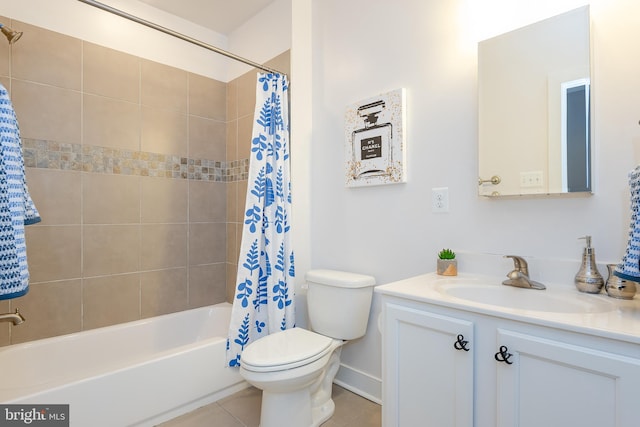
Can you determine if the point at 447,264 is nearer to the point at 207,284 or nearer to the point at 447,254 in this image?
the point at 447,254

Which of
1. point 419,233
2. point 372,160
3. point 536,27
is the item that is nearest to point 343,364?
point 419,233

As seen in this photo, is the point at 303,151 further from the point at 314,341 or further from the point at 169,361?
the point at 169,361

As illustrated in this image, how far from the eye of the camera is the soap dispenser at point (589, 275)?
1151 mm

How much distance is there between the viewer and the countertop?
0.85 metres

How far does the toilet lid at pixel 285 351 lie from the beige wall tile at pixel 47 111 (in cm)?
184

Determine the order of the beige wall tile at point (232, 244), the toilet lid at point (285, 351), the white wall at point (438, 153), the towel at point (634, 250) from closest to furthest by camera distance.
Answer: the towel at point (634, 250) < the white wall at point (438, 153) < the toilet lid at point (285, 351) < the beige wall tile at point (232, 244)

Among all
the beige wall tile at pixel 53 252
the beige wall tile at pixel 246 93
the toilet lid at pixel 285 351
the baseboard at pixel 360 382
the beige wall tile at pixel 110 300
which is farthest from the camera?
the beige wall tile at pixel 246 93

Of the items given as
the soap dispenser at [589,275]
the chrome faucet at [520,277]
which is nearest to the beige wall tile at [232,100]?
the chrome faucet at [520,277]

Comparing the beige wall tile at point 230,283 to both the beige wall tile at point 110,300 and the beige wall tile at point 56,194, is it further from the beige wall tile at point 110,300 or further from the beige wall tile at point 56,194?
the beige wall tile at point 56,194

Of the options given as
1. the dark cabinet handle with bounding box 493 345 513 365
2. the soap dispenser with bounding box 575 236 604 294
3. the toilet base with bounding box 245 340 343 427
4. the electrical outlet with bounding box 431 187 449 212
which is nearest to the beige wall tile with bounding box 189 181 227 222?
the toilet base with bounding box 245 340 343 427

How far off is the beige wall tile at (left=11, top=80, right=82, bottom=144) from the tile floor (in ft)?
6.15

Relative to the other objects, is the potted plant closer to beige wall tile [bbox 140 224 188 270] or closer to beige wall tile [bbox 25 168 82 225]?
beige wall tile [bbox 140 224 188 270]

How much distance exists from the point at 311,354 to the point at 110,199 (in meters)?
1.81

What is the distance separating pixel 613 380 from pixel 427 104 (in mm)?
1308
